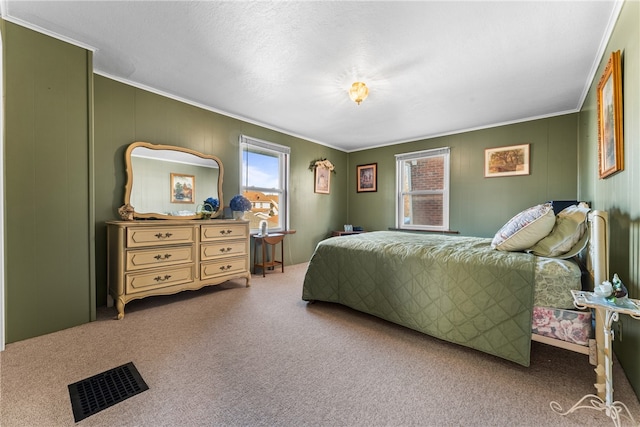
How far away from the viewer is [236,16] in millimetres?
1872

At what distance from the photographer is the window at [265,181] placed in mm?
4066

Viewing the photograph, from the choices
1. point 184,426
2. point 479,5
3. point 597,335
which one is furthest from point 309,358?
point 479,5

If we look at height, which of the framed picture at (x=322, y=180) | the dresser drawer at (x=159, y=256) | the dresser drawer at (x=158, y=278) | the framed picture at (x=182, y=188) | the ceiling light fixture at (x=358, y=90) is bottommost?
the dresser drawer at (x=158, y=278)

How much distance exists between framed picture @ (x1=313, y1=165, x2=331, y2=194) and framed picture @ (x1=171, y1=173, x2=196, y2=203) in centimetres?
239

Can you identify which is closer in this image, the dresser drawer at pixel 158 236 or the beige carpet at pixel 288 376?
the beige carpet at pixel 288 376

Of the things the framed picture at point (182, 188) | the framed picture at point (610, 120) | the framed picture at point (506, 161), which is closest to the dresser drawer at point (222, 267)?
the framed picture at point (182, 188)

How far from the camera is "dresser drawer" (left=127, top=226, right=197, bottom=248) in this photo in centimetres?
251

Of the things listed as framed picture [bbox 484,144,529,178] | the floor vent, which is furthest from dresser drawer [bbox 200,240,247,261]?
framed picture [bbox 484,144,529,178]

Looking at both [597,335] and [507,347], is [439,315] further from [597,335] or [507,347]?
[597,335]

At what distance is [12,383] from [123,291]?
3.15ft

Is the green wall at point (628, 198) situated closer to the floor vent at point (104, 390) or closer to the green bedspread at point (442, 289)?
the green bedspread at point (442, 289)

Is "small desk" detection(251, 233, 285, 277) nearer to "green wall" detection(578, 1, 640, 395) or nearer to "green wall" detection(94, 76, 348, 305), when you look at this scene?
"green wall" detection(94, 76, 348, 305)

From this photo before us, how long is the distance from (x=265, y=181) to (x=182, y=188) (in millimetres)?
1381

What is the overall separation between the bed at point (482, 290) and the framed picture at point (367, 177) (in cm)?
305
